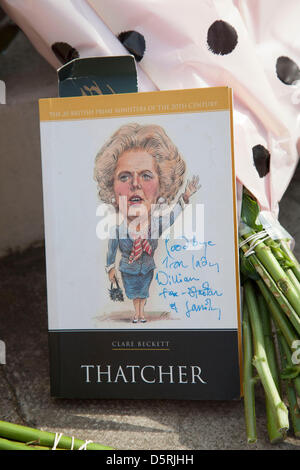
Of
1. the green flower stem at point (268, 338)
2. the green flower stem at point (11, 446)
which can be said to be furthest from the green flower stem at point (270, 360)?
the green flower stem at point (11, 446)

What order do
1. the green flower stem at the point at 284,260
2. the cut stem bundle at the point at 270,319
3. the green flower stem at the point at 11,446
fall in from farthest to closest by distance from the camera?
the green flower stem at the point at 284,260
the cut stem bundle at the point at 270,319
the green flower stem at the point at 11,446

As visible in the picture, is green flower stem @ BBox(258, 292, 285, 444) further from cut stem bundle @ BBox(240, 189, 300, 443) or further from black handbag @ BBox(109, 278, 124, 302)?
black handbag @ BBox(109, 278, 124, 302)

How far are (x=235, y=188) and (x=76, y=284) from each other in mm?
326

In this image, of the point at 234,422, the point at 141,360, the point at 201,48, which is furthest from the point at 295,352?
the point at 201,48

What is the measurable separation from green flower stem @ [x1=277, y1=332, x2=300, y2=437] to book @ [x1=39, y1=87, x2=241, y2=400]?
8 cm

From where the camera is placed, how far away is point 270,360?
928 mm

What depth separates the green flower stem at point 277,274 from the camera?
0.91m

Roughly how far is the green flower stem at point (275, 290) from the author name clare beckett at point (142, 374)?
0.18 metres

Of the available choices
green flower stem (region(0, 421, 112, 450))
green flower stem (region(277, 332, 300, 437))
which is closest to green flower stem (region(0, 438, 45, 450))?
green flower stem (region(0, 421, 112, 450))

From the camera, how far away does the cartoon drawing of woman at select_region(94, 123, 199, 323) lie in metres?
0.94

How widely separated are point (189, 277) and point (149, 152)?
0.23 metres

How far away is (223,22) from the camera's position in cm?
103

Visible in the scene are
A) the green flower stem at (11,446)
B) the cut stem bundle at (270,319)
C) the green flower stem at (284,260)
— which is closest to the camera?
the green flower stem at (11,446)

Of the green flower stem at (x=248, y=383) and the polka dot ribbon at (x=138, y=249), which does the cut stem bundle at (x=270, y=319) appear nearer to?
the green flower stem at (x=248, y=383)
